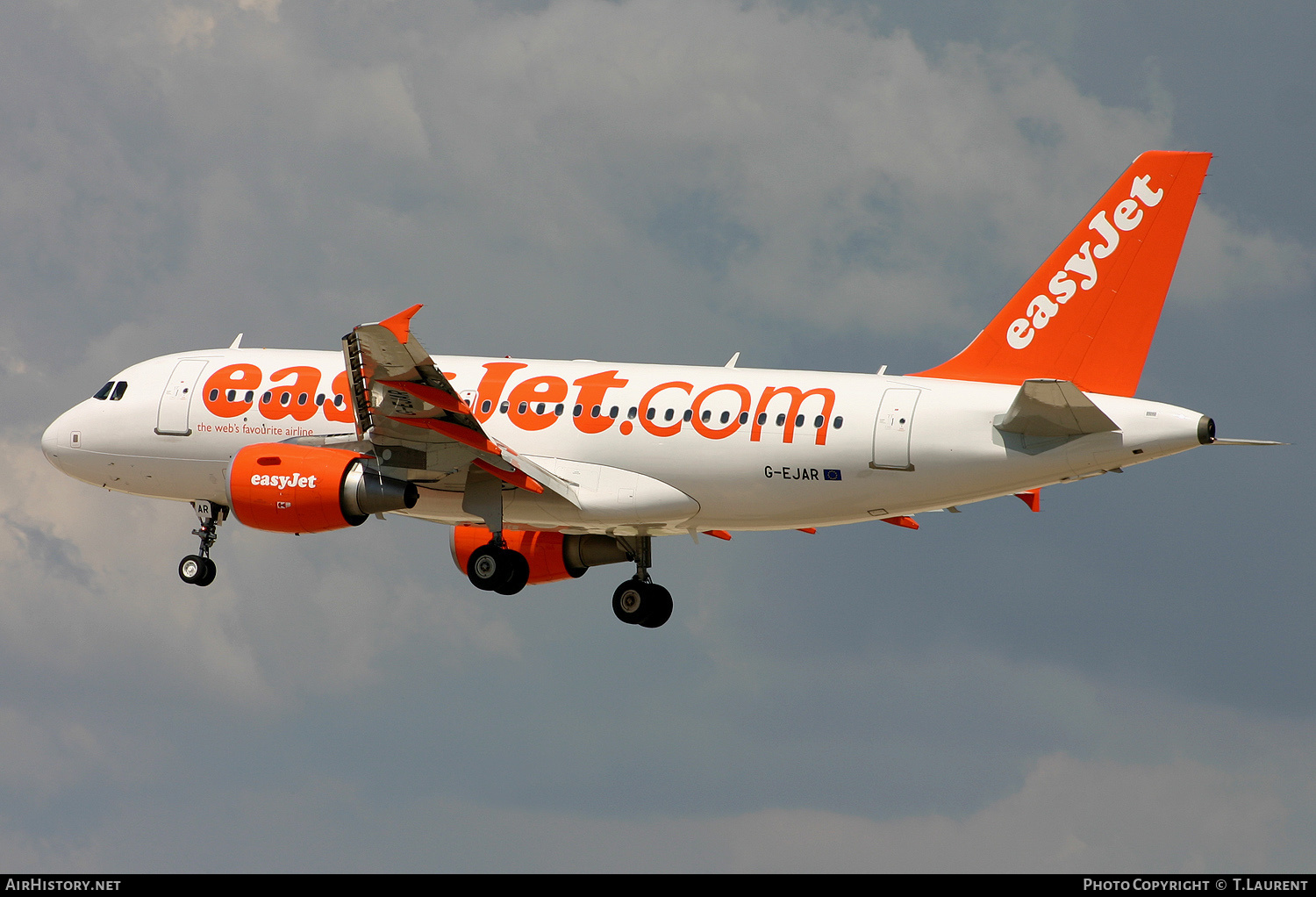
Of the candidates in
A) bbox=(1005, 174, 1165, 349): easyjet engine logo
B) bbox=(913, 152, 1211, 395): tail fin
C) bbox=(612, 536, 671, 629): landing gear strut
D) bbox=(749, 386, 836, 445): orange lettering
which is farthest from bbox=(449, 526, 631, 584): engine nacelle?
bbox=(1005, 174, 1165, 349): easyjet engine logo

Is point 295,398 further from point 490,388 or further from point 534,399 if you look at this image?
point 534,399

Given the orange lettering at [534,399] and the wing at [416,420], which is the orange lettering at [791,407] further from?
the orange lettering at [534,399]

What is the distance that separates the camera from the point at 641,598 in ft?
144

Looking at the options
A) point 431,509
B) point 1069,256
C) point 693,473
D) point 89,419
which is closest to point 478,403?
point 431,509

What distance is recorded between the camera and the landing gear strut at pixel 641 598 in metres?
43.7

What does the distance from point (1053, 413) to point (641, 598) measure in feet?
43.9

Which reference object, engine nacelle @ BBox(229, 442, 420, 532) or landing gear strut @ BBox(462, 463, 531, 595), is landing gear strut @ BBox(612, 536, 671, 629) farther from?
engine nacelle @ BBox(229, 442, 420, 532)

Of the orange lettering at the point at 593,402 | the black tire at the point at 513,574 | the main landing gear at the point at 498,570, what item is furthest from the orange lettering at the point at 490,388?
the black tire at the point at 513,574

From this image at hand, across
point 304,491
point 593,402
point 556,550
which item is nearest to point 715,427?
point 593,402

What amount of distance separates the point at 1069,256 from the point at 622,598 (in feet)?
→ 48.5

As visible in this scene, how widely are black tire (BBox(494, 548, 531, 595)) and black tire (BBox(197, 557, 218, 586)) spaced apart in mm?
8067

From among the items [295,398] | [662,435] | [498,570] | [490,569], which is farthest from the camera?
[295,398]

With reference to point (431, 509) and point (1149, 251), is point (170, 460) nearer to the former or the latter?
point (431, 509)

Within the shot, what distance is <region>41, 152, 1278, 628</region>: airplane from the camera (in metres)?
35.8
